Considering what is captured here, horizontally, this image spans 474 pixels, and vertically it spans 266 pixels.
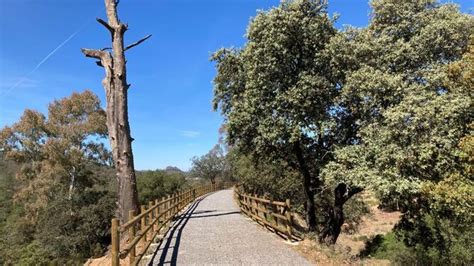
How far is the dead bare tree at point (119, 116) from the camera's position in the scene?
12.8 meters

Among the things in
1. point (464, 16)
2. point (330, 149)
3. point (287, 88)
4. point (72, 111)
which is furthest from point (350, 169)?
point (72, 111)

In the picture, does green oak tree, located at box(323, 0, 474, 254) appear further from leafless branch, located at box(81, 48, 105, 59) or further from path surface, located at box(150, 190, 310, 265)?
leafless branch, located at box(81, 48, 105, 59)

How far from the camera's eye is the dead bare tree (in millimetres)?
12805

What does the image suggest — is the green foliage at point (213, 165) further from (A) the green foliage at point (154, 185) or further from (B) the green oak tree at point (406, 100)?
(B) the green oak tree at point (406, 100)

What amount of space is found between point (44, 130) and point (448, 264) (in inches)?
1188

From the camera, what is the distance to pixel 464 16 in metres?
13.5

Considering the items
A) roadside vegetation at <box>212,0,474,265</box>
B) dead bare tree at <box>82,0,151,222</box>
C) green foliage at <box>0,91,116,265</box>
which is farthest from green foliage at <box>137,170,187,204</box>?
dead bare tree at <box>82,0,151,222</box>

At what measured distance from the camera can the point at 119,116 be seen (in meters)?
12.9

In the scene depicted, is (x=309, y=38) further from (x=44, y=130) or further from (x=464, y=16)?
(x=44, y=130)

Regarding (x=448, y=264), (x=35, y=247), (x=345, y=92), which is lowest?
(x=448, y=264)

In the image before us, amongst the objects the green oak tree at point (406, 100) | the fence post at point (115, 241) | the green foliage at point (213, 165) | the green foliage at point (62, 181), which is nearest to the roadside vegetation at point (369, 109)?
the green oak tree at point (406, 100)

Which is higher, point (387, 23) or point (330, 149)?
point (387, 23)

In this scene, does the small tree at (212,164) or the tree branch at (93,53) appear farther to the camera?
the small tree at (212,164)

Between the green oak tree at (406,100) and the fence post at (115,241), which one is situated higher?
the green oak tree at (406,100)
